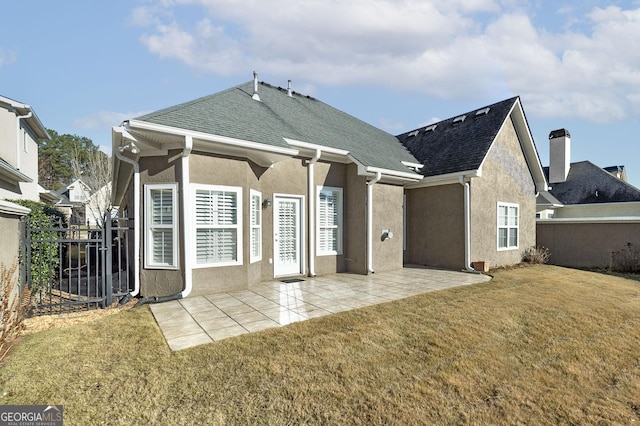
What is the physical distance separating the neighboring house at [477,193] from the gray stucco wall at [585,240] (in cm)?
133

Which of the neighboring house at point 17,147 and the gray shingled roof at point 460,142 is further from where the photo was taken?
the neighboring house at point 17,147

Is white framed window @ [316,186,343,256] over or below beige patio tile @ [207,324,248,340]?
over

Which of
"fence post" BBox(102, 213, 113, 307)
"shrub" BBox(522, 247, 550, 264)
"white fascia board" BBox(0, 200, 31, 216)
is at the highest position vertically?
"white fascia board" BBox(0, 200, 31, 216)

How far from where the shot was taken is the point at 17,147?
1444cm

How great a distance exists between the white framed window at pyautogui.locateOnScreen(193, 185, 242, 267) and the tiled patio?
962mm

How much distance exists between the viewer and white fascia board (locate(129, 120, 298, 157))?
6652mm

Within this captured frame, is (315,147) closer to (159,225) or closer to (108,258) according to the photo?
(159,225)

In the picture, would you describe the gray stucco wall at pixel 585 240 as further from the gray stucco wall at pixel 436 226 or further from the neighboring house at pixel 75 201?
the neighboring house at pixel 75 201

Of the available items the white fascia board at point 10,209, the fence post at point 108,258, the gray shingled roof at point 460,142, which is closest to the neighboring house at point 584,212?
the gray shingled roof at point 460,142

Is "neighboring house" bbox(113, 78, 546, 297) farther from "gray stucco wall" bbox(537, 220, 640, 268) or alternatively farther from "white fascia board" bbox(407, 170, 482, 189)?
"gray stucco wall" bbox(537, 220, 640, 268)

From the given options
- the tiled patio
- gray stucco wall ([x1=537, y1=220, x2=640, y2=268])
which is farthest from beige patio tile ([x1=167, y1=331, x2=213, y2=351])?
gray stucco wall ([x1=537, y1=220, x2=640, y2=268])

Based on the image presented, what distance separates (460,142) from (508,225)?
4.40 metres

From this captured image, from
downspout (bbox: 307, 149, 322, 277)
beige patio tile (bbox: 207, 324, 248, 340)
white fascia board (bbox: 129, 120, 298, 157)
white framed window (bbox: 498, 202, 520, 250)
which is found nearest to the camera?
beige patio tile (bbox: 207, 324, 248, 340)

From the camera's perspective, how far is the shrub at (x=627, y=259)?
42.2ft
